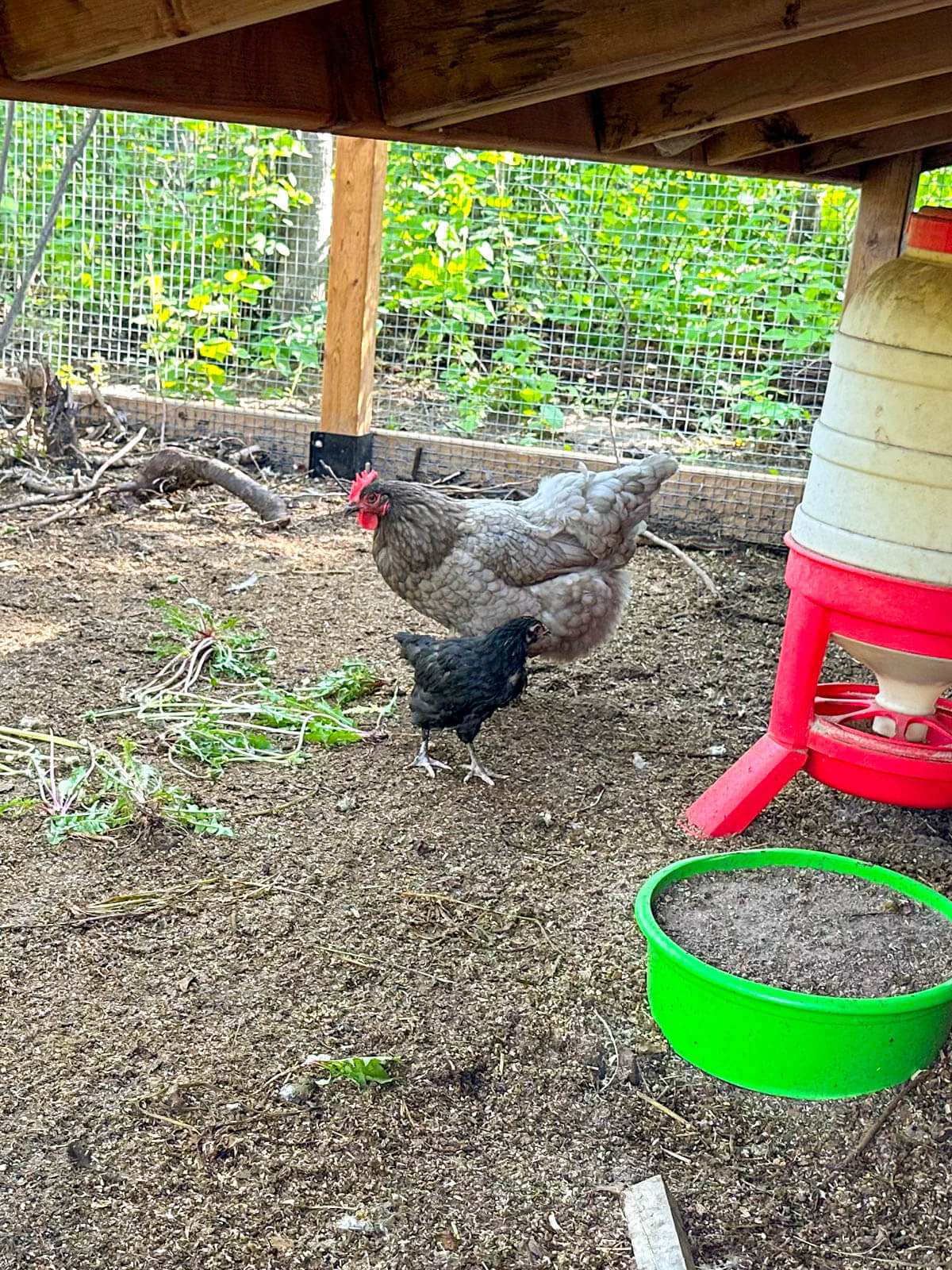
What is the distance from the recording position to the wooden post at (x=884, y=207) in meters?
4.27

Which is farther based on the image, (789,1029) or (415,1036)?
(415,1036)

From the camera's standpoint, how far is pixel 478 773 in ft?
11.7

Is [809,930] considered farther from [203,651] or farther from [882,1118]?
[203,651]

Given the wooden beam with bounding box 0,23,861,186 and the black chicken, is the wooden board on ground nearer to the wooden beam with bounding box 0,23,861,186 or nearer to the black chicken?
the black chicken

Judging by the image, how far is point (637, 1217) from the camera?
197cm

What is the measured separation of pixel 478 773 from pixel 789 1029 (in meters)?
1.53

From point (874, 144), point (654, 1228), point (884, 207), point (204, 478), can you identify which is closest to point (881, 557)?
point (654, 1228)

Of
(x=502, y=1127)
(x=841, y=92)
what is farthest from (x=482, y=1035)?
(x=841, y=92)

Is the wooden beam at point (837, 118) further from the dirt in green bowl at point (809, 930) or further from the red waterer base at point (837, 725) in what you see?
the dirt in green bowl at point (809, 930)

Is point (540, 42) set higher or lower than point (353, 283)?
Answer: higher

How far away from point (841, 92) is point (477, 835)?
1.96m

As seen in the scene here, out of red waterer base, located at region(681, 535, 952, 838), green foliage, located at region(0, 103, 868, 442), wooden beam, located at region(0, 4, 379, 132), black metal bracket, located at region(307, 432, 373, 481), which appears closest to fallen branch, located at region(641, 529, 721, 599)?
green foliage, located at region(0, 103, 868, 442)

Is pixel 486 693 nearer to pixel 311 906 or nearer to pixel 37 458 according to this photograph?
pixel 311 906

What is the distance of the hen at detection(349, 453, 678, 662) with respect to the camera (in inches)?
155
